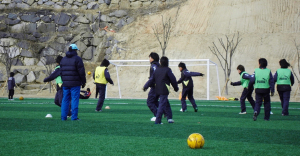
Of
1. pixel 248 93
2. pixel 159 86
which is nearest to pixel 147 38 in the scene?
pixel 248 93

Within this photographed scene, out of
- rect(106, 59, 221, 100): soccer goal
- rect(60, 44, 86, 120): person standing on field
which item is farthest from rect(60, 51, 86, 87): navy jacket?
rect(106, 59, 221, 100): soccer goal

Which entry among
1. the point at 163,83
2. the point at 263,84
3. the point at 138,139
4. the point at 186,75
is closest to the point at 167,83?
the point at 163,83

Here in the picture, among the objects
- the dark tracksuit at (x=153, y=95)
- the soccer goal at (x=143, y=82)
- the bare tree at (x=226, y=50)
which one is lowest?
the soccer goal at (x=143, y=82)

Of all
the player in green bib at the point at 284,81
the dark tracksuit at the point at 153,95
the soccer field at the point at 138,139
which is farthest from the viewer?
the player in green bib at the point at 284,81

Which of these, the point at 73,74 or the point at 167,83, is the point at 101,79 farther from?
the point at 167,83

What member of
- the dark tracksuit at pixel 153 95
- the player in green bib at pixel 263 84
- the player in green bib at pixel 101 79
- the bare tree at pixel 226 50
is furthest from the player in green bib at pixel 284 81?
the bare tree at pixel 226 50

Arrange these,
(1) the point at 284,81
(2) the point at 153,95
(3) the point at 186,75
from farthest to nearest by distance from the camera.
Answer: (3) the point at 186,75, (1) the point at 284,81, (2) the point at 153,95

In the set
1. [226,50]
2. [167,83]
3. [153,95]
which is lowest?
[153,95]

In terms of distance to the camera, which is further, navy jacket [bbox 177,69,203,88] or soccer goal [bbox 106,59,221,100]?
soccer goal [bbox 106,59,221,100]

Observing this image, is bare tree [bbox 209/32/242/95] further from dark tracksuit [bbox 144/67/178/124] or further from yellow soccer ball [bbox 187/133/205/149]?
yellow soccer ball [bbox 187/133/205/149]

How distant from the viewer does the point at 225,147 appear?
6684 mm

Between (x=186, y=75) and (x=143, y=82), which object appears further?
(x=143, y=82)

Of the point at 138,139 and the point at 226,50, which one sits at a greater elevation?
the point at 226,50

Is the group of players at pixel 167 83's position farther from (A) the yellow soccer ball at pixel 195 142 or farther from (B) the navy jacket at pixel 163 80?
(A) the yellow soccer ball at pixel 195 142
